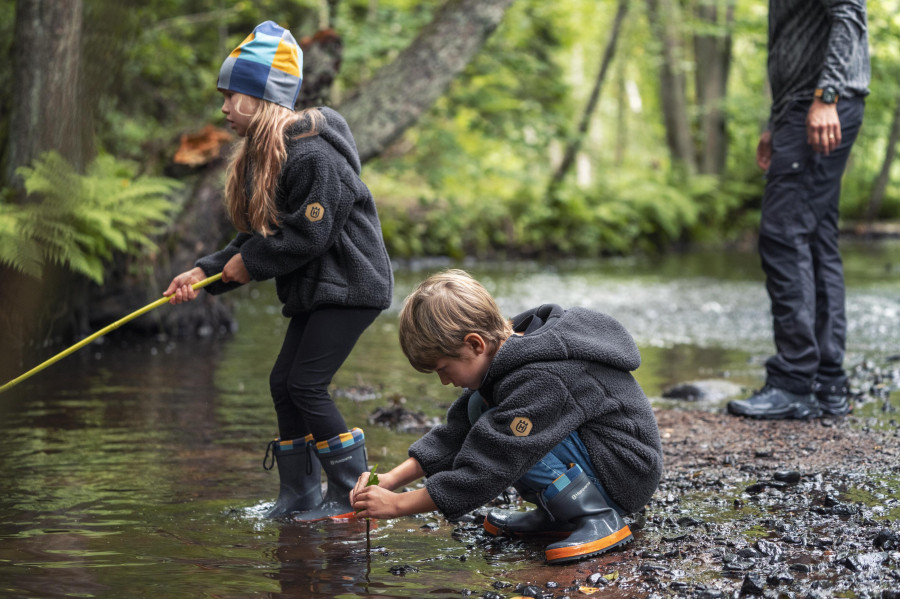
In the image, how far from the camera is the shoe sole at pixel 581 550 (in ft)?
9.83

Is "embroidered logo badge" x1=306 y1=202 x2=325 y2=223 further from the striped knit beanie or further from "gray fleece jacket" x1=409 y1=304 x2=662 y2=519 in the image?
"gray fleece jacket" x1=409 y1=304 x2=662 y2=519

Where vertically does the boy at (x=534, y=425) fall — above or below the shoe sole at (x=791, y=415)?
above

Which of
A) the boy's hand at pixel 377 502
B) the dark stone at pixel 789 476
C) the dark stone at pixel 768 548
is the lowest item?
the dark stone at pixel 789 476

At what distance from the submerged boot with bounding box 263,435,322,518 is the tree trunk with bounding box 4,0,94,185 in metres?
4.44

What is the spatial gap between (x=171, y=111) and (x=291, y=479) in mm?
11629

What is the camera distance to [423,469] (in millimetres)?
3285

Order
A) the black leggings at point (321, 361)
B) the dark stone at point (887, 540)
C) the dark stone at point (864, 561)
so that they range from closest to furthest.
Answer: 1. the dark stone at point (864, 561)
2. the dark stone at point (887, 540)
3. the black leggings at point (321, 361)

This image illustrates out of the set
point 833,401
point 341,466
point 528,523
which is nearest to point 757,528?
point 528,523

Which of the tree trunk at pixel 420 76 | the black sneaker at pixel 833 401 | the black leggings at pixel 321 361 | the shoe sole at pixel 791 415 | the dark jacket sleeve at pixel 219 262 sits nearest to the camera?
the black leggings at pixel 321 361

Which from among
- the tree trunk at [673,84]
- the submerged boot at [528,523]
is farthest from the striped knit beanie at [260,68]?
the tree trunk at [673,84]

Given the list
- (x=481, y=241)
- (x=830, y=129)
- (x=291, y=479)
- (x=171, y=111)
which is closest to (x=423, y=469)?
(x=291, y=479)

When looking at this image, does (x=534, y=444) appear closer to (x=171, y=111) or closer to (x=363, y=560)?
(x=363, y=560)

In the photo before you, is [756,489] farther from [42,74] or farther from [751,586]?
[42,74]

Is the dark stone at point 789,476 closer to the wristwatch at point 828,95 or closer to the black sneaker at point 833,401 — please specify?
the black sneaker at point 833,401
